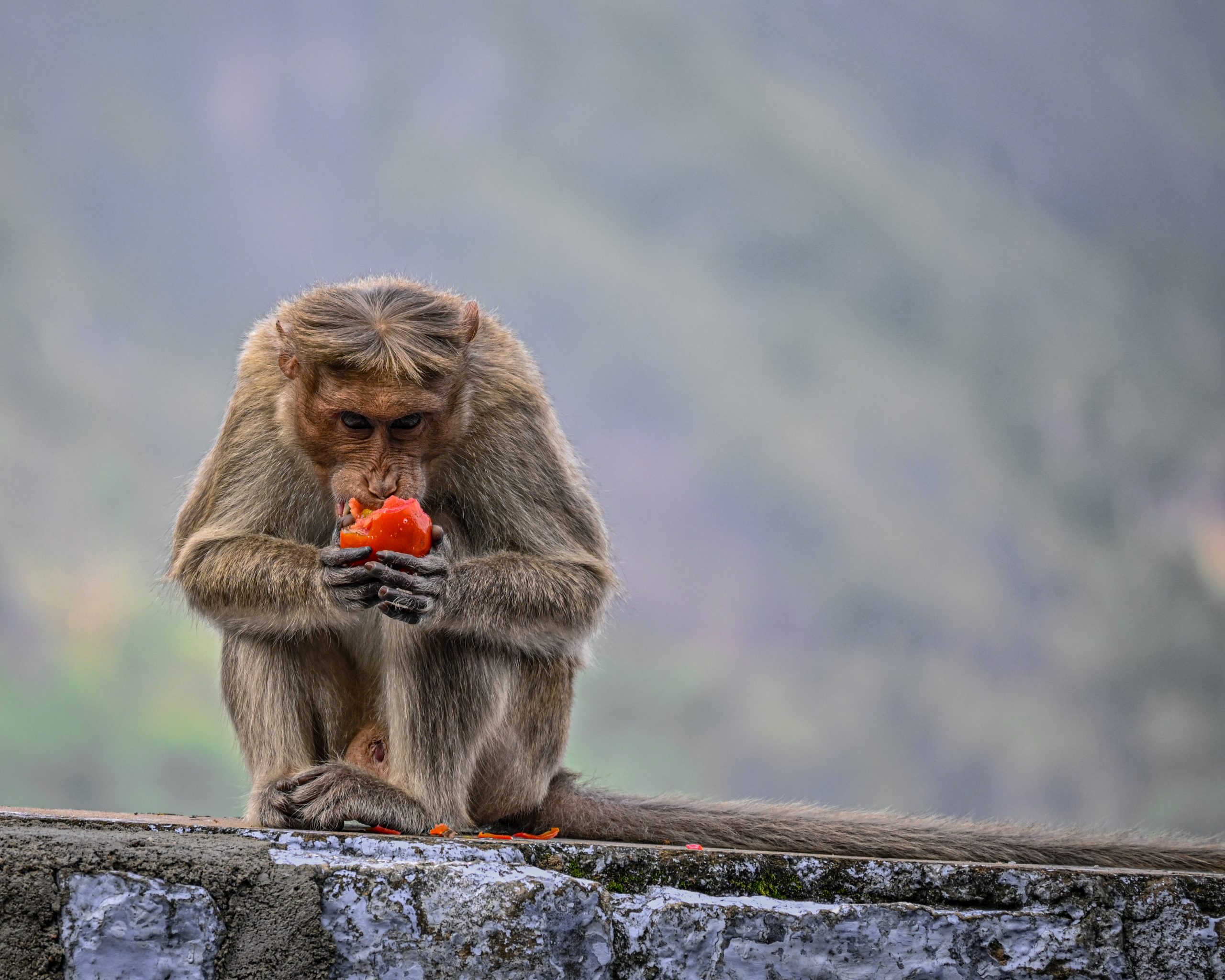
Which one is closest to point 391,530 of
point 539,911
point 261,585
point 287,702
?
point 261,585

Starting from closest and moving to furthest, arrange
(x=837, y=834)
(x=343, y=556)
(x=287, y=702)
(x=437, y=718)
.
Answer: (x=343, y=556), (x=437, y=718), (x=287, y=702), (x=837, y=834)

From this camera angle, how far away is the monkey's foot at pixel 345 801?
5.16 meters

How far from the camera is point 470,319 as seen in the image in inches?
236

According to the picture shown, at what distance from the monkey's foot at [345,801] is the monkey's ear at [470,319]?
77.6 inches

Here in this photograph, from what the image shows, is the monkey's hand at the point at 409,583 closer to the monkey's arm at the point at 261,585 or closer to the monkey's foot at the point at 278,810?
the monkey's arm at the point at 261,585

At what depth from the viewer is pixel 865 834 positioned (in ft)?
19.0

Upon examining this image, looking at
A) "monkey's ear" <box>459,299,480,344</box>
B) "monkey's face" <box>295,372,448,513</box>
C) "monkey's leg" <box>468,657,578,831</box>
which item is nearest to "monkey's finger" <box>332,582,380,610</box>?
"monkey's face" <box>295,372,448,513</box>

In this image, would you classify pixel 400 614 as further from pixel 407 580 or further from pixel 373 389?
pixel 373 389

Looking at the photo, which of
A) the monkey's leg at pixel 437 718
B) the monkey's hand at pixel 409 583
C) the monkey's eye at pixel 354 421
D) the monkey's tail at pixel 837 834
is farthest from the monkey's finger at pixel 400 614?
the monkey's tail at pixel 837 834

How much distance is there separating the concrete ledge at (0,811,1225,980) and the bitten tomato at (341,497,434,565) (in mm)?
1221

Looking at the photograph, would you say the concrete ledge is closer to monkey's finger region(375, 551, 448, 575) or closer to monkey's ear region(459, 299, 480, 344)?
monkey's finger region(375, 551, 448, 575)

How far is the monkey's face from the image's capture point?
17.8 ft

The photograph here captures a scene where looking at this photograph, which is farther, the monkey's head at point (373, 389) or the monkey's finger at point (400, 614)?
the monkey's head at point (373, 389)

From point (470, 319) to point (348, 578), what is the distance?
1.44 meters
